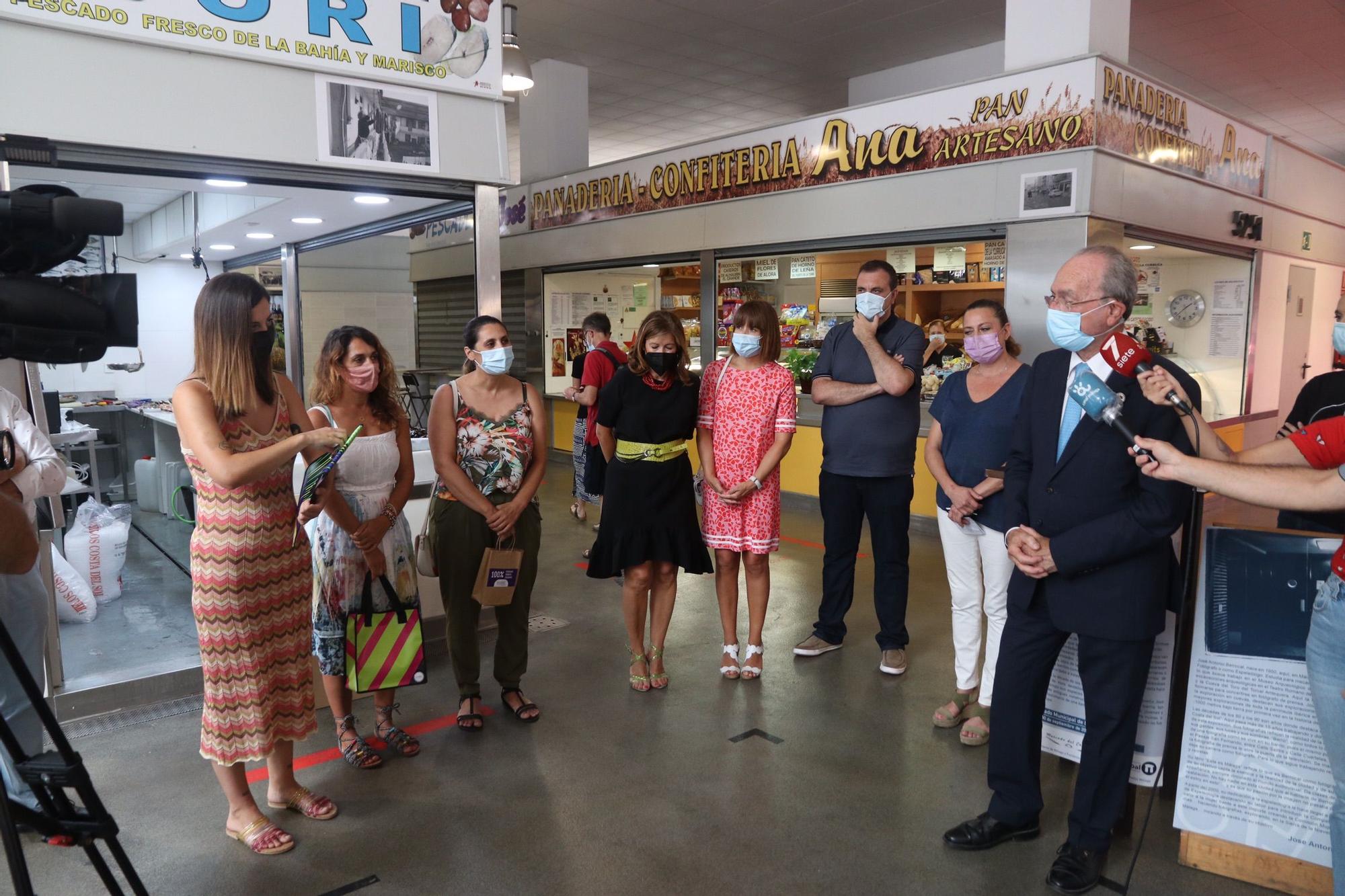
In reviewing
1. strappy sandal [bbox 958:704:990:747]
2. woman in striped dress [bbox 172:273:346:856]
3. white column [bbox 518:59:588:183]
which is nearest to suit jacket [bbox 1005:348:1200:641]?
strappy sandal [bbox 958:704:990:747]

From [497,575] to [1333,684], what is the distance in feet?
8.57

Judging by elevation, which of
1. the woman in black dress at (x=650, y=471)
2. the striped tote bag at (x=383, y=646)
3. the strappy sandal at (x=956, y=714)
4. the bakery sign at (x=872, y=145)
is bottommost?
the strappy sandal at (x=956, y=714)

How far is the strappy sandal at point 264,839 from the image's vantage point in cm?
266

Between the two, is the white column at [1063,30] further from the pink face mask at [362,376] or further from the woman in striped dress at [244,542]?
the woman in striped dress at [244,542]

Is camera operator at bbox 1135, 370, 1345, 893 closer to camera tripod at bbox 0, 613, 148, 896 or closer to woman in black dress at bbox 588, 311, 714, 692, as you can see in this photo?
woman in black dress at bbox 588, 311, 714, 692

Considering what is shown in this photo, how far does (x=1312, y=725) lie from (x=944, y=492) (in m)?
1.42

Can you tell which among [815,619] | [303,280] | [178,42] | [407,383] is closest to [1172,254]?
[815,619]

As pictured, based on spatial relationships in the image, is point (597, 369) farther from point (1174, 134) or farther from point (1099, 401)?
point (1174, 134)

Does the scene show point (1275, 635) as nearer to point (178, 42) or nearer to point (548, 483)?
point (178, 42)

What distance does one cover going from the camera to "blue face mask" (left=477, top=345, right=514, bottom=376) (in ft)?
11.1

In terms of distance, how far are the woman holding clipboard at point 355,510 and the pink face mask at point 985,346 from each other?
2.20 m

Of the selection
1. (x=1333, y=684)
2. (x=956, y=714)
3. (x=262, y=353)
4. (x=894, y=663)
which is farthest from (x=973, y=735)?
(x=262, y=353)

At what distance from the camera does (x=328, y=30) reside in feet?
11.8

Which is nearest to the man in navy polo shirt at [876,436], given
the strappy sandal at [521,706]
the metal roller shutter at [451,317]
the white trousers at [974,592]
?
the white trousers at [974,592]
